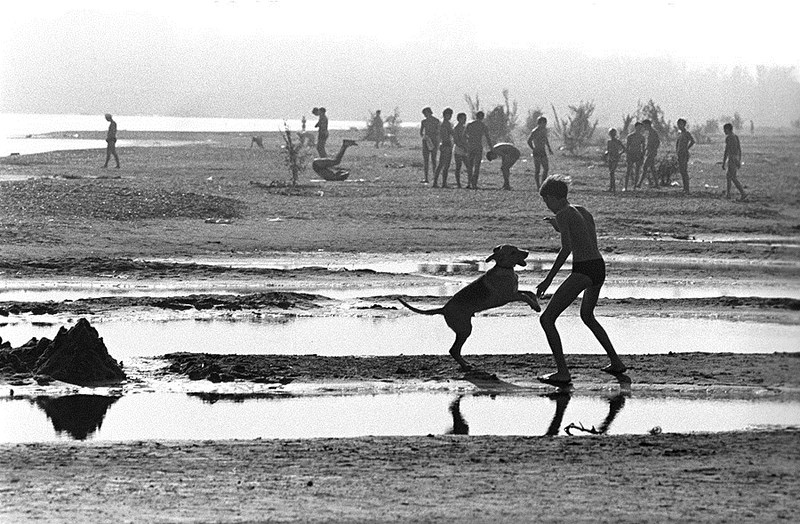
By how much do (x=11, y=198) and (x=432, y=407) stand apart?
60.1 ft

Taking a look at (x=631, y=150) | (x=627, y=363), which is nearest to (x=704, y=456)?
(x=627, y=363)

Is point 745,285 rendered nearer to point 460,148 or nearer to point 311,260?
point 311,260

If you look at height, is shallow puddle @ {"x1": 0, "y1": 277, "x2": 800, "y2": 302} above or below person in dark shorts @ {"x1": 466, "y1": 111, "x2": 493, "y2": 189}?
below

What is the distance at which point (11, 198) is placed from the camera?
27672 mm

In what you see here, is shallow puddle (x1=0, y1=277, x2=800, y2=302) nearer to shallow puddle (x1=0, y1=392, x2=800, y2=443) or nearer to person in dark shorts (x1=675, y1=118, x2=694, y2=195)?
shallow puddle (x1=0, y1=392, x2=800, y2=443)

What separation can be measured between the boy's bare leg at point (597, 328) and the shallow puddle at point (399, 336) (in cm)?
127

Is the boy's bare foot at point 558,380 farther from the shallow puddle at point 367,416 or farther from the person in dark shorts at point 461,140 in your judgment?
the person in dark shorts at point 461,140

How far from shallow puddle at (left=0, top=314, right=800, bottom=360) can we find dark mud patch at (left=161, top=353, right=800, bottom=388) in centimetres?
52

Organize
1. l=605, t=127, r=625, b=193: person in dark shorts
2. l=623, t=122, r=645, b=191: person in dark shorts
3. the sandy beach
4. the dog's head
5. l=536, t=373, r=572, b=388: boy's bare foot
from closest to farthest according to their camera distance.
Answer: the sandy beach
l=536, t=373, r=572, b=388: boy's bare foot
the dog's head
l=605, t=127, r=625, b=193: person in dark shorts
l=623, t=122, r=645, b=191: person in dark shorts

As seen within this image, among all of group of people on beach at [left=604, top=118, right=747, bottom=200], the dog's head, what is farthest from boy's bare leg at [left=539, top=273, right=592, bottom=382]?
group of people on beach at [left=604, top=118, right=747, bottom=200]

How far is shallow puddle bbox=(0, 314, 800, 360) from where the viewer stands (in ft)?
44.3

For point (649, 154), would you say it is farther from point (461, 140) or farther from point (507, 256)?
point (507, 256)

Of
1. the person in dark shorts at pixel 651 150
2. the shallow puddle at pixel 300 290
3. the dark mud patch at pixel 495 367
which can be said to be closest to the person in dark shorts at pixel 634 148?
the person in dark shorts at pixel 651 150

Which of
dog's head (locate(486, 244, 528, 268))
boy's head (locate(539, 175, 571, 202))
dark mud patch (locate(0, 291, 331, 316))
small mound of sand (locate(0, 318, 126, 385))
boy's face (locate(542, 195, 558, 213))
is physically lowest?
dark mud patch (locate(0, 291, 331, 316))
